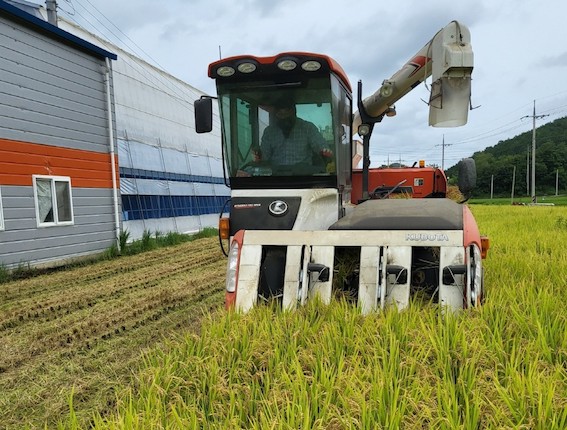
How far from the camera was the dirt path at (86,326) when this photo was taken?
302 cm

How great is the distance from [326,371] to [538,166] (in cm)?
8210

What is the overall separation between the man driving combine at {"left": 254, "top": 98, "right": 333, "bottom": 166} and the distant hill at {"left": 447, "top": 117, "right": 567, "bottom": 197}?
6978 cm

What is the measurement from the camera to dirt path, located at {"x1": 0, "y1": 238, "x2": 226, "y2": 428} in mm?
3020

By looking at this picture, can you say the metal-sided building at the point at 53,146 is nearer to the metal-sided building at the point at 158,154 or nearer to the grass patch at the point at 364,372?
the metal-sided building at the point at 158,154

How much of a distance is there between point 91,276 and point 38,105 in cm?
359

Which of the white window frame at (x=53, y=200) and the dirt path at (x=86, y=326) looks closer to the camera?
the dirt path at (x=86, y=326)

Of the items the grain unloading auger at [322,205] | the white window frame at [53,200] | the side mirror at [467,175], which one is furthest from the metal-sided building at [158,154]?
the side mirror at [467,175]

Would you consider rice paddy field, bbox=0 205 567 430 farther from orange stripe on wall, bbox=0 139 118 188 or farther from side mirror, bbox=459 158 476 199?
orange stripe on wall, bbox=0 139 118 188

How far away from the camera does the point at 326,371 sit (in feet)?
6.56

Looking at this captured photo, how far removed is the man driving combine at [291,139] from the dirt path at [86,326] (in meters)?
1.58

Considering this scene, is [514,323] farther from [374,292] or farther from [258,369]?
[258,369]

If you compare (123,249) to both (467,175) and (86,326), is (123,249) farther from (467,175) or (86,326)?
(467,175)

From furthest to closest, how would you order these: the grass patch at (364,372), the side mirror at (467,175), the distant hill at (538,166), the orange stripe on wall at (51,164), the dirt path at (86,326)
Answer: the distant hill at (538,166) → the orange stripe on wall at (51,164) → the side mirror at (467,175) → the dirt path at (86,326) → the grass patch at (364,372)

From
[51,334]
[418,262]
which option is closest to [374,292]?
[418,262]
